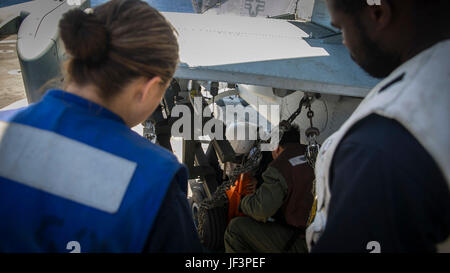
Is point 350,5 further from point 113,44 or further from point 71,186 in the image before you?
point 71,186

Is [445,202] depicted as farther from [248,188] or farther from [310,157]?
[248,188]

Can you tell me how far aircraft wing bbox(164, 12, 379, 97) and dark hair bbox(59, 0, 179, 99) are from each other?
751 millimetres

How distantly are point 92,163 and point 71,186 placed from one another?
8cm

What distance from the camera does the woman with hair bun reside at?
2.39ft

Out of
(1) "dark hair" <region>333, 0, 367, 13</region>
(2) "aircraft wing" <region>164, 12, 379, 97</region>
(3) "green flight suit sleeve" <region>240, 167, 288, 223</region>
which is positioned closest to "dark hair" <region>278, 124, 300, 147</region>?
(3) "green flight suit sleeve" <region>240, 167, 288, 223</region>

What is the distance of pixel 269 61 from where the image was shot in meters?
1.75

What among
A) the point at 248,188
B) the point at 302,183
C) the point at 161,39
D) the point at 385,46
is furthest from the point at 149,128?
the point at 385,46

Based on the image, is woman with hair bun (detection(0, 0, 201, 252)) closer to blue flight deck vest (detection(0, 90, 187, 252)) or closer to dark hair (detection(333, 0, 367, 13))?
blue flight deck vest (detection(0, 90, 187, 252))

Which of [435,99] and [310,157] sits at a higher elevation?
[435,99]

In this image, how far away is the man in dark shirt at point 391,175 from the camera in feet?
2.18

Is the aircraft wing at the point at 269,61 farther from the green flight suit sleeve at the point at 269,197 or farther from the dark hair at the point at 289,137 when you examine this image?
the green flight suit sleeve at the point at 269,197

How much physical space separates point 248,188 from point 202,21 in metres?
1.56

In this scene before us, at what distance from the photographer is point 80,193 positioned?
74cm

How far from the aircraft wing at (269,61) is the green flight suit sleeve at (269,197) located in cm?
77
